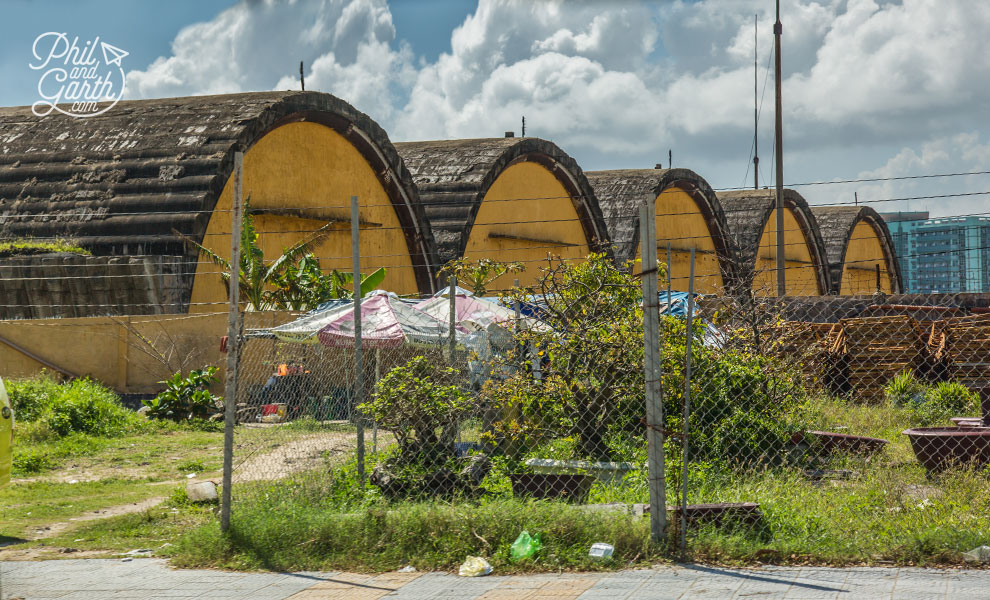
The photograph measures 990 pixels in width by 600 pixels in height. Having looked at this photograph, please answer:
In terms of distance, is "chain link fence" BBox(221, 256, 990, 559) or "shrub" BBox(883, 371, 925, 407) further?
"shrub" BBox(883, 371, 925, 407)

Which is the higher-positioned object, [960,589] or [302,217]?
[302,217]

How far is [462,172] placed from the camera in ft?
79.7

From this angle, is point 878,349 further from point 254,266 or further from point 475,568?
point 475,568

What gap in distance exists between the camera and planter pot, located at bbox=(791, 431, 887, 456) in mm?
9500

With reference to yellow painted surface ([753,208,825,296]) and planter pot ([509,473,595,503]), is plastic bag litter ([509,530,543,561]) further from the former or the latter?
yellow painted surface ([753,208,825,296])

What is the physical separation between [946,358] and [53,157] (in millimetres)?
16605

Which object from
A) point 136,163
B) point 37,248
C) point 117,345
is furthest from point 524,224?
point 37,248


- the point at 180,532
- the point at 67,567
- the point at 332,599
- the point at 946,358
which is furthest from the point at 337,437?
the point at 946,358

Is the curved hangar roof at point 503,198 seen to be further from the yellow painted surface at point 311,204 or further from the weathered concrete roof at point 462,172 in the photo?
the yellow painted surface at point 311,204

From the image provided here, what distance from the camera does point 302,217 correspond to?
20.5 m

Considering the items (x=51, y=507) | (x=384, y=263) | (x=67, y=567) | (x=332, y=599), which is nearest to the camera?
(x=332, y=599)

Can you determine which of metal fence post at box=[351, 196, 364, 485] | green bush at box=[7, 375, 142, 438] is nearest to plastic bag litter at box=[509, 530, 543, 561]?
metal fence post at box=[351, 196, 364, 485]

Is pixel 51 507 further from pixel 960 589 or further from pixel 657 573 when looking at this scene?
pixel 960 589

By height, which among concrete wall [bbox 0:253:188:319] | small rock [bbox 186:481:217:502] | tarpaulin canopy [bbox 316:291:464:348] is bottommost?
small rock [bbox 186:481:217:502]
